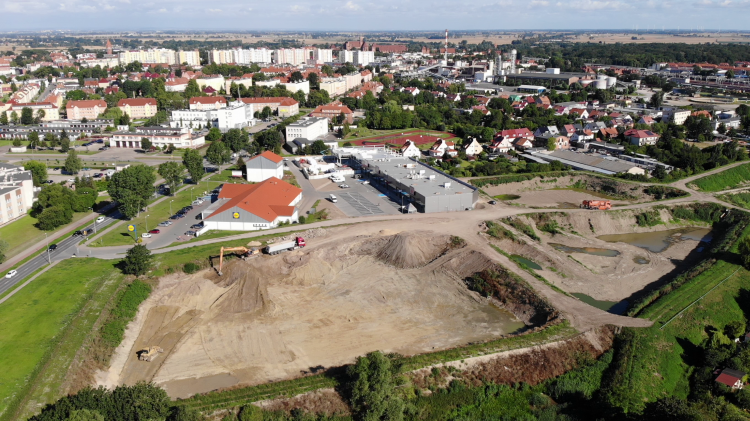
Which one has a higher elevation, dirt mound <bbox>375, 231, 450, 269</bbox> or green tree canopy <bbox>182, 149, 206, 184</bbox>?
green tree canopy <bbox>182, 149, 206, 184</bbox>

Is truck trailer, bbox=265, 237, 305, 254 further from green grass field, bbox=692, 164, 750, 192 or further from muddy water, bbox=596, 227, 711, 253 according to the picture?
green grass field, bbox=692, 164, 750, 192

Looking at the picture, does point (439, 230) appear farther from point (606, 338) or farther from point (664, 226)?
point (664, 226)

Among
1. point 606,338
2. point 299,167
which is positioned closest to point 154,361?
point 606,338

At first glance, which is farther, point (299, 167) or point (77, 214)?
point (299, 167)

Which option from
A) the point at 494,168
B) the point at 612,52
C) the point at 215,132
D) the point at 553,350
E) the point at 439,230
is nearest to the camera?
the point at 553,350

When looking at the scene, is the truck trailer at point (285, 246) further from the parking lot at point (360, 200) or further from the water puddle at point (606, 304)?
the water puddle at point (606, 304)

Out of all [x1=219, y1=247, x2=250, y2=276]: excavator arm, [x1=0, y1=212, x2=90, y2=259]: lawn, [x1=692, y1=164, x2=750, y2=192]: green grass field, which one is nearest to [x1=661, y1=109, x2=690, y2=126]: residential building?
[x1=692, y1=164, x2=750, y2=192]: green grass field

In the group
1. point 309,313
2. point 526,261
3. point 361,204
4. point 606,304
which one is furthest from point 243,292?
point 606,304
